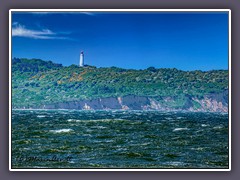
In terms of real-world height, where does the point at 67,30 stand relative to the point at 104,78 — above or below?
above

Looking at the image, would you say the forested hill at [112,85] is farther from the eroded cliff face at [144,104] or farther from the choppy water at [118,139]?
the choppy water at [118,139]

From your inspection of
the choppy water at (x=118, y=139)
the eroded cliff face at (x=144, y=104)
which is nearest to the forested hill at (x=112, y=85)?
the eroded cliff face at (x=144, y=104)

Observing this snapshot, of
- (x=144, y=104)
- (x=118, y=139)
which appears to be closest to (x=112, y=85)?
(x=144, y=104)

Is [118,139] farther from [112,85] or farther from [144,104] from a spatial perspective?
[112,85]

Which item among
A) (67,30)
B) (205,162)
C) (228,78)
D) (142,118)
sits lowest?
(205,162)

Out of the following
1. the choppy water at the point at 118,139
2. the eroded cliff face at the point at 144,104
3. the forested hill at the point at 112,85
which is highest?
the forested hill at the point at 112,85

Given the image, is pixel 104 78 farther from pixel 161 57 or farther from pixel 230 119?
pixel 230 119
